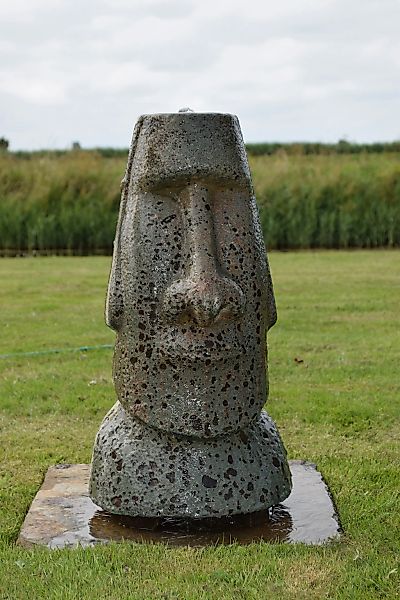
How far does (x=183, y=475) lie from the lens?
16.4 ft

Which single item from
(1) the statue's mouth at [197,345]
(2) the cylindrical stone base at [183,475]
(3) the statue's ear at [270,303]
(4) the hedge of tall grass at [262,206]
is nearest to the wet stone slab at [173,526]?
(2) the cylindrical stone base at [183,475]

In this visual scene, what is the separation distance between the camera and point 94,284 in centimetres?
1521

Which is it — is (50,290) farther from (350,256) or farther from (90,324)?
(350,256)

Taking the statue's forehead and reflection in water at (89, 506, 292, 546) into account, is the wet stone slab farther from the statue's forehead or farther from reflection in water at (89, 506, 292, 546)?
the statue's forehead

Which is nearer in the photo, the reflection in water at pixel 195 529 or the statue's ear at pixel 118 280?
the reflection in water at pixel 195 529

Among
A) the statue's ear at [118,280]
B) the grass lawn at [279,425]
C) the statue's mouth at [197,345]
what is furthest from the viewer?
the statue's ear at [118,280]

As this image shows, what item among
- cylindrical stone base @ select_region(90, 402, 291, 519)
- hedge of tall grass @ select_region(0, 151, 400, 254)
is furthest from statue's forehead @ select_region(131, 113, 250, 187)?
hedge of tall grass @ select_region(0, 151, 400, 254)

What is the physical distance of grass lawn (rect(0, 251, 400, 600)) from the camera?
4488mm

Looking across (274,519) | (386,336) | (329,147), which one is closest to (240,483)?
(274,519)

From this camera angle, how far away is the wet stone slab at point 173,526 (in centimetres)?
493

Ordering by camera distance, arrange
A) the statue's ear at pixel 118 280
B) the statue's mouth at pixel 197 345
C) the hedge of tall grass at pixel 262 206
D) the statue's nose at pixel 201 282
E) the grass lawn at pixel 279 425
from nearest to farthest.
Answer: the grass lawn at pixel 279 425, the statue's nose at pixel 201 282, the statue's mouth at pixel 197 345, the statue's ear at pixel 118 280, the hedge of tall grass at pixel 262 206

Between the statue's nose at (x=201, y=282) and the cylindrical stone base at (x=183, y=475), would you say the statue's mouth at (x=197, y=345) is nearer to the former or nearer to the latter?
the statue's nose at (x=201, y=282)

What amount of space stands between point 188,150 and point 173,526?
1804mm

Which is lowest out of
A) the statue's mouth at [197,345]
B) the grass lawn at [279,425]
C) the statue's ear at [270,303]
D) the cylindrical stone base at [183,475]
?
the grass lawn at [279,425]
